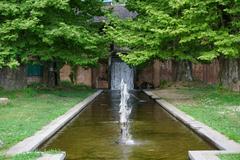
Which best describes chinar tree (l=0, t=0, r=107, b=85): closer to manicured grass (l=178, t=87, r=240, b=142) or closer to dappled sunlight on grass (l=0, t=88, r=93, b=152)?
dappled sunlight on grass (l=0, t=88, r=93, b=152)

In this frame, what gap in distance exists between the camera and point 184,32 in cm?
2277

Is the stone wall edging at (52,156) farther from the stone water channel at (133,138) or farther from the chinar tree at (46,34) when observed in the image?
the chinar tree at (46,34)

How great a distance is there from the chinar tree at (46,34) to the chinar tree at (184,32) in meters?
1.62

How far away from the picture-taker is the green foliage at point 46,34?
23.3 m

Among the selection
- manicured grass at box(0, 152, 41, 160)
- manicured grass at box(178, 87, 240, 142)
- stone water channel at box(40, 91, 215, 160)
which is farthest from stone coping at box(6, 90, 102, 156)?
manicured grass at box(178, 87, 240, 142)

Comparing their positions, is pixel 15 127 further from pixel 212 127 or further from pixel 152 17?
pixel 152 17

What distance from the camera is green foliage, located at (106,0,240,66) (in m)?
22.5

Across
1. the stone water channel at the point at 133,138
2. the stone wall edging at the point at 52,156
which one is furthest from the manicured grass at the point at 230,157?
the stone wall edging at the point at 52,156

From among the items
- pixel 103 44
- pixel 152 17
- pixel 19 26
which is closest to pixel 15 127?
pixel 19 26

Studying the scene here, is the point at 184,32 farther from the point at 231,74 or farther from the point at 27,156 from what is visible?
the point at 27,156

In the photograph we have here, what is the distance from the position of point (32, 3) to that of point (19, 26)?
60.9 inches

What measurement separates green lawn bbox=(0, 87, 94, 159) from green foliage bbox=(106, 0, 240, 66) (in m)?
4.89

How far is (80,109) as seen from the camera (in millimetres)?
20500

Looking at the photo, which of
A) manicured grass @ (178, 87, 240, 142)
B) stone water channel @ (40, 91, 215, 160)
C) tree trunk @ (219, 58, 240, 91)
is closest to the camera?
stone water channel @ (40, 91, 215, 160)
